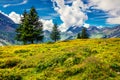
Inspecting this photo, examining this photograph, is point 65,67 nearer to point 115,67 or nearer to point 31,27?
point 115,67

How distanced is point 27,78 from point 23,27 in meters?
66.7

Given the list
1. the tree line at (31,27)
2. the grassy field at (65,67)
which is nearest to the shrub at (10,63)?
the grassy field at (65,67)

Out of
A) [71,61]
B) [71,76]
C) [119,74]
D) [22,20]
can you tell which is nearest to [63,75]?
[71,76]

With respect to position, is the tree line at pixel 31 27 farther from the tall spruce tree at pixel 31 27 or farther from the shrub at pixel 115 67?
the shrub at pixel 115 67

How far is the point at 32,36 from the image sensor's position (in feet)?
286

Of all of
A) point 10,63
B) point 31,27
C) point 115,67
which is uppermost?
point 31,27

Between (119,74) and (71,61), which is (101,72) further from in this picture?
(71,61)

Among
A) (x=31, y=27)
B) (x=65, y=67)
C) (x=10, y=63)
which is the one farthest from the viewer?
(x=31, y=27)

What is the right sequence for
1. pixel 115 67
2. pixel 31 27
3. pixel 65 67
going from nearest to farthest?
1. pixel 115 67
2. pixel 65 67
3. pixel 31 27

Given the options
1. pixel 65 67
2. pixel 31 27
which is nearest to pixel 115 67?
pixel 65 67

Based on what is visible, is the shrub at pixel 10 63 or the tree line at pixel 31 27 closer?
the shrub at pixel 10 63

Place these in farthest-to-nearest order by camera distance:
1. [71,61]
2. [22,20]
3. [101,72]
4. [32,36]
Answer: [22,20], [32,36], [71,61], [101,72]

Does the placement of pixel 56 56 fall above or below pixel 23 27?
below

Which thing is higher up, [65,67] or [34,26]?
[34,26]
